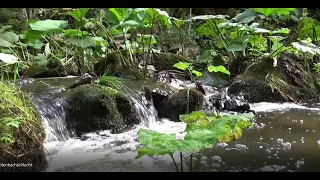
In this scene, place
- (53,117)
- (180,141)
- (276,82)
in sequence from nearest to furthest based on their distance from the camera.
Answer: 1. (180,141)
2. (53,117)
3. (276,82)

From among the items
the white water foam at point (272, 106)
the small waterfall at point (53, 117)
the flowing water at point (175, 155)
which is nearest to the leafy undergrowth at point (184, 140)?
the flowing water at point (175, 155)

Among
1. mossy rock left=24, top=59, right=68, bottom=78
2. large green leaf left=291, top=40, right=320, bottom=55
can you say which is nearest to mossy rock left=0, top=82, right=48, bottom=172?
mossy rock left=24, top=59, right=68, bottom=78

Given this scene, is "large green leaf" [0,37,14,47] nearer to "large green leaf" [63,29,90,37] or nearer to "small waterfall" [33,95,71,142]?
"large green leaf" [63,29,90,37]

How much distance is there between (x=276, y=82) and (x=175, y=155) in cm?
276

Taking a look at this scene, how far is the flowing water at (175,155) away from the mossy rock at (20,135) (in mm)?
127

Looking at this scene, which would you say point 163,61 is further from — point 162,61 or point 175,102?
point 175,102

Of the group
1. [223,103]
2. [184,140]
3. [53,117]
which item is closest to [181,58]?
[223,103]

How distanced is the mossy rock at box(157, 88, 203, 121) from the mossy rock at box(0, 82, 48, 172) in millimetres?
1560

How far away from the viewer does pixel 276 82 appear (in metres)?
4.75

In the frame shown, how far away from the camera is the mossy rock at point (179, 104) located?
12.3 ft

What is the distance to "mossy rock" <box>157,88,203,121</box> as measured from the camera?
3752mm
